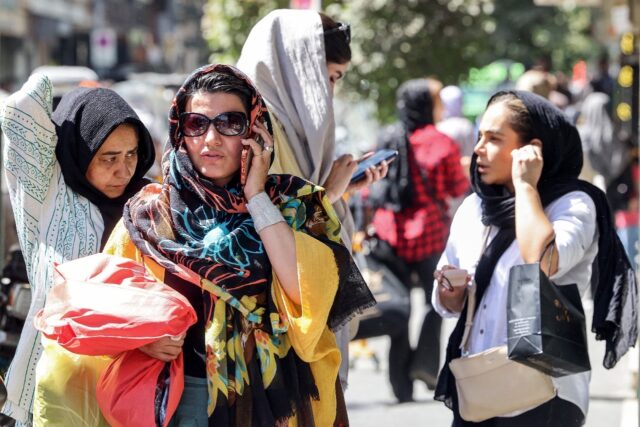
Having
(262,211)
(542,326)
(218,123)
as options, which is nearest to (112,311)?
(262,211)

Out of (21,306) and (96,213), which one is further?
(21,306)

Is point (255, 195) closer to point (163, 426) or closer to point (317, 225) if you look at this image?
point (317, 225)

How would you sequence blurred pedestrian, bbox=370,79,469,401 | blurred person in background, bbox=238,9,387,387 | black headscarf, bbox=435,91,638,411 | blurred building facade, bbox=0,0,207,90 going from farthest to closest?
blurred building facade, bbox=0,0,207,90 < blurred pedestrian, bbox=370,79,469,401 < blurred person in background, bbox=238,9,387,387 < black headscarf, bbox=435,91,638,411

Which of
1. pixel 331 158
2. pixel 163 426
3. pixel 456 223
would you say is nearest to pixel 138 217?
pixel 163 426

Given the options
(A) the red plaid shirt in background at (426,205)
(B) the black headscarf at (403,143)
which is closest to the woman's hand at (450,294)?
(B) the black headscarf at (403,143)

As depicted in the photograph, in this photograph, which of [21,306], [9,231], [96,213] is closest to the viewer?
[96,213]

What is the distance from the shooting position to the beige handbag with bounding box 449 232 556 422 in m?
4.01

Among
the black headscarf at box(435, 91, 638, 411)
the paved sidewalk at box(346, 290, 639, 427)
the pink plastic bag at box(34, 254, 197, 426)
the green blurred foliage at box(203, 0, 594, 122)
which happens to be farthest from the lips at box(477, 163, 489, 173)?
the green blurred foliage at box(203, 0, 594, 122)

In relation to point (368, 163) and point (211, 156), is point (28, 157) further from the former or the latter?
point (368, 163)

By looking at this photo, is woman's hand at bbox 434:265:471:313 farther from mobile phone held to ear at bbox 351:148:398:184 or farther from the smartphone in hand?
mobile phone held to ear at bbox 351:148:398:184

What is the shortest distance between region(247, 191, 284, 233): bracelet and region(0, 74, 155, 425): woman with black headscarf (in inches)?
34.6

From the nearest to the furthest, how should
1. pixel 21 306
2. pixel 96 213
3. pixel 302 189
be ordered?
pixel 302 189, pixel 96 213, pixel 21 306

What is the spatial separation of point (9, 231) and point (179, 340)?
179 inches

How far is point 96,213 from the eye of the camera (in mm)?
4098
